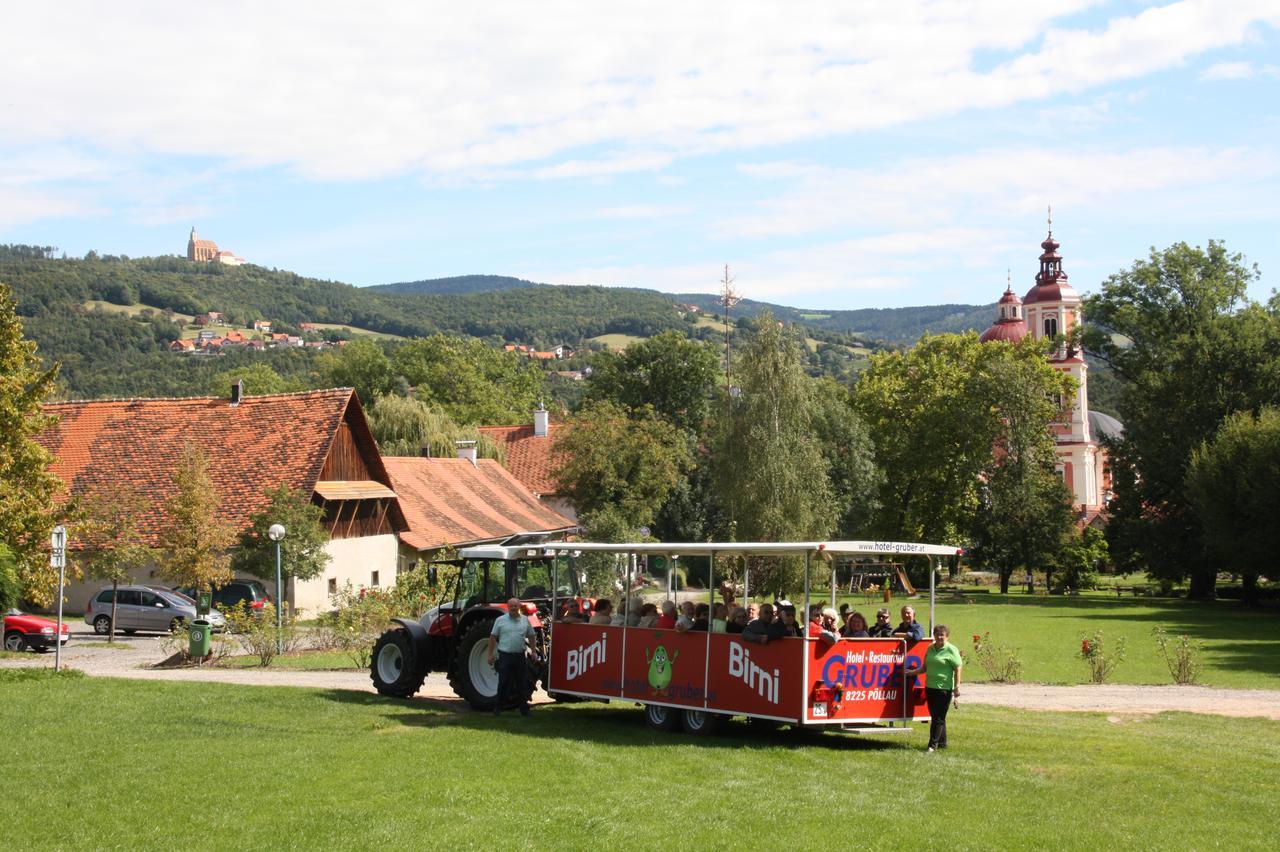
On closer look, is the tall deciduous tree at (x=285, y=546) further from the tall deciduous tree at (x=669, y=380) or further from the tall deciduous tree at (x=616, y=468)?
the tall deciduous tree at (x=669, y=380)

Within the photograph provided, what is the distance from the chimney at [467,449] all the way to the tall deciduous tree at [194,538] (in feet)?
106

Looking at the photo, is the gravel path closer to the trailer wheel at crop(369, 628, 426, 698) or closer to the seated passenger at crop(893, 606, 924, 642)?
the trailer wheel at crop(369, 628, 426, 698)

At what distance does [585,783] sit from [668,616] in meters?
4.32

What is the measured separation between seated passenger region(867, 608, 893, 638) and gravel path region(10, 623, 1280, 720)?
255 inches

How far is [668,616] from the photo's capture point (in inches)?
671

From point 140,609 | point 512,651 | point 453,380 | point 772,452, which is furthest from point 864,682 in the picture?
point 453,380

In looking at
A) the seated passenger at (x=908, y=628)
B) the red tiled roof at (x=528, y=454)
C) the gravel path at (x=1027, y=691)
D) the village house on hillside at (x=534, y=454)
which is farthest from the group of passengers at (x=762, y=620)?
the red tiled roof at (x=528, y=454)

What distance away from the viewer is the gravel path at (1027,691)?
21.8 m

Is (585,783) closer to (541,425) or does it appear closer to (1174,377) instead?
(1174,377)

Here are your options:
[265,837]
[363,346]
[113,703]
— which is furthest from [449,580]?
[363,346]

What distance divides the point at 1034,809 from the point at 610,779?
13.1 feet

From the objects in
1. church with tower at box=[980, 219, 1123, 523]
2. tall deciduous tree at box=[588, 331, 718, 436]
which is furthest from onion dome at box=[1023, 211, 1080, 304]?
tall deciduous tree at box=[588, 331, 718, 436]

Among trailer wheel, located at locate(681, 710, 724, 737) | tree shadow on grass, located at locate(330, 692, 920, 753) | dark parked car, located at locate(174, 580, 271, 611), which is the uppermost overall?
dark parked car, located at locate(174, 580, 271, 611)

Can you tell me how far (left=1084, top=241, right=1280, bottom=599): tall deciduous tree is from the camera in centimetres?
5956
